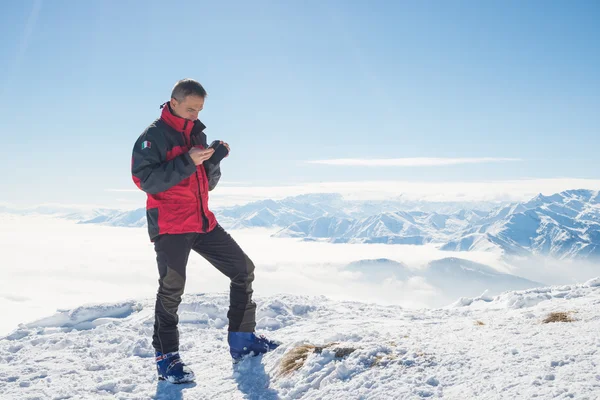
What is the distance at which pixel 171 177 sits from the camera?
3.57 meters

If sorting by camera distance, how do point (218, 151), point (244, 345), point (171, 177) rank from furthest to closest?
point (244, 345)
point (218, 151)
point (171, 177)

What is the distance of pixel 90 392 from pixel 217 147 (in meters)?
2.84

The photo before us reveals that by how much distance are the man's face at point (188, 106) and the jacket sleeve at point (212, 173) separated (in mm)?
527

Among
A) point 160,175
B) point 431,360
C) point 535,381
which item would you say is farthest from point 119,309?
point 535,381

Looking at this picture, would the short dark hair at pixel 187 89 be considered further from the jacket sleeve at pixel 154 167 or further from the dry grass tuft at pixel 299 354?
the dry grass tuft at pixel 299 354

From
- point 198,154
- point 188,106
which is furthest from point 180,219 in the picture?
point 188,106

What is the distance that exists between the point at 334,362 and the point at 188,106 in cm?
286

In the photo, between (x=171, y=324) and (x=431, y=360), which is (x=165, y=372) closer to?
(x=171, y=324)

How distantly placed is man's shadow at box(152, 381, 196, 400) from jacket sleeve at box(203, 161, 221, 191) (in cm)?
207

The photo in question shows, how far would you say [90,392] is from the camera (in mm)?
3818

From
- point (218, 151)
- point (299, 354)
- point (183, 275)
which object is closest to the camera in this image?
point (299, 354)

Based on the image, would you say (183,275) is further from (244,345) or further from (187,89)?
(187,89)

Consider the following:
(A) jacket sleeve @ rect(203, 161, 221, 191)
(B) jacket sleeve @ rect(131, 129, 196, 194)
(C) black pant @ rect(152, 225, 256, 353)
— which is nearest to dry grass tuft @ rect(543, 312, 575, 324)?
(C) black pant @ rect(152, 225, 256, 353)

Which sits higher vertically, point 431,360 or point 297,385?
point 431,360
